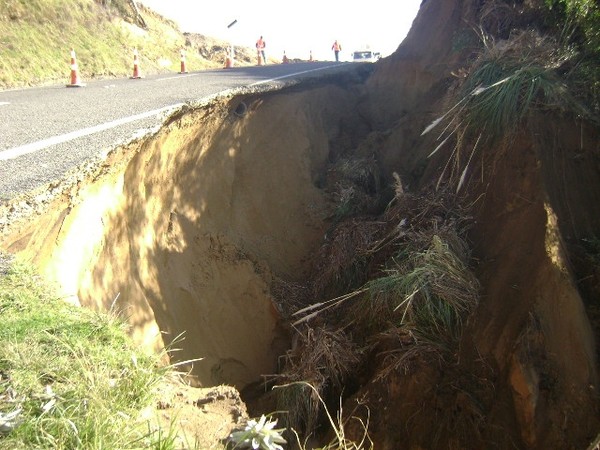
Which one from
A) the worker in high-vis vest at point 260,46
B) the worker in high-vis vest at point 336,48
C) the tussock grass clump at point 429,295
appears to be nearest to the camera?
the tussock grass clump at point 429,295

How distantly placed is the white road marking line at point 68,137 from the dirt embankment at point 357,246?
374mm

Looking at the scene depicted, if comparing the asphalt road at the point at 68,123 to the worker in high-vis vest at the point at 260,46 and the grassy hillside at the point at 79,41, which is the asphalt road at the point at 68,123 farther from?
the worker in high-vis vest at the point at 260,46

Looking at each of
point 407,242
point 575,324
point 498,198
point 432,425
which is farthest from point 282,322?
point 575,324

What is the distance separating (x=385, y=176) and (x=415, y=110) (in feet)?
4.93

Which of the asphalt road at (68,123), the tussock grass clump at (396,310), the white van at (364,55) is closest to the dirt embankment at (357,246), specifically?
the tussock grass clump at (396,310)

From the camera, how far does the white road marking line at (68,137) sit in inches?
185

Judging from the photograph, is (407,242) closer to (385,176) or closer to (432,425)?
(432,425)

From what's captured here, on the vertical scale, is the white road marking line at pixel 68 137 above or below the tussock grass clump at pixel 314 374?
above

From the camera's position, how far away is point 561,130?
19.2ft

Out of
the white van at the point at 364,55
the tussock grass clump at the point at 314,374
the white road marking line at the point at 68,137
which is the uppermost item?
the white van at the point at 364,55

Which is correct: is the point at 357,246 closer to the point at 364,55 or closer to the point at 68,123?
the point at 68,123

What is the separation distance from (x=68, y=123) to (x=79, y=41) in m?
11.1

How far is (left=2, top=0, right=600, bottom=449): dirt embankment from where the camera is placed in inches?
170

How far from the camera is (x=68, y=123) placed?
606 centimetres
